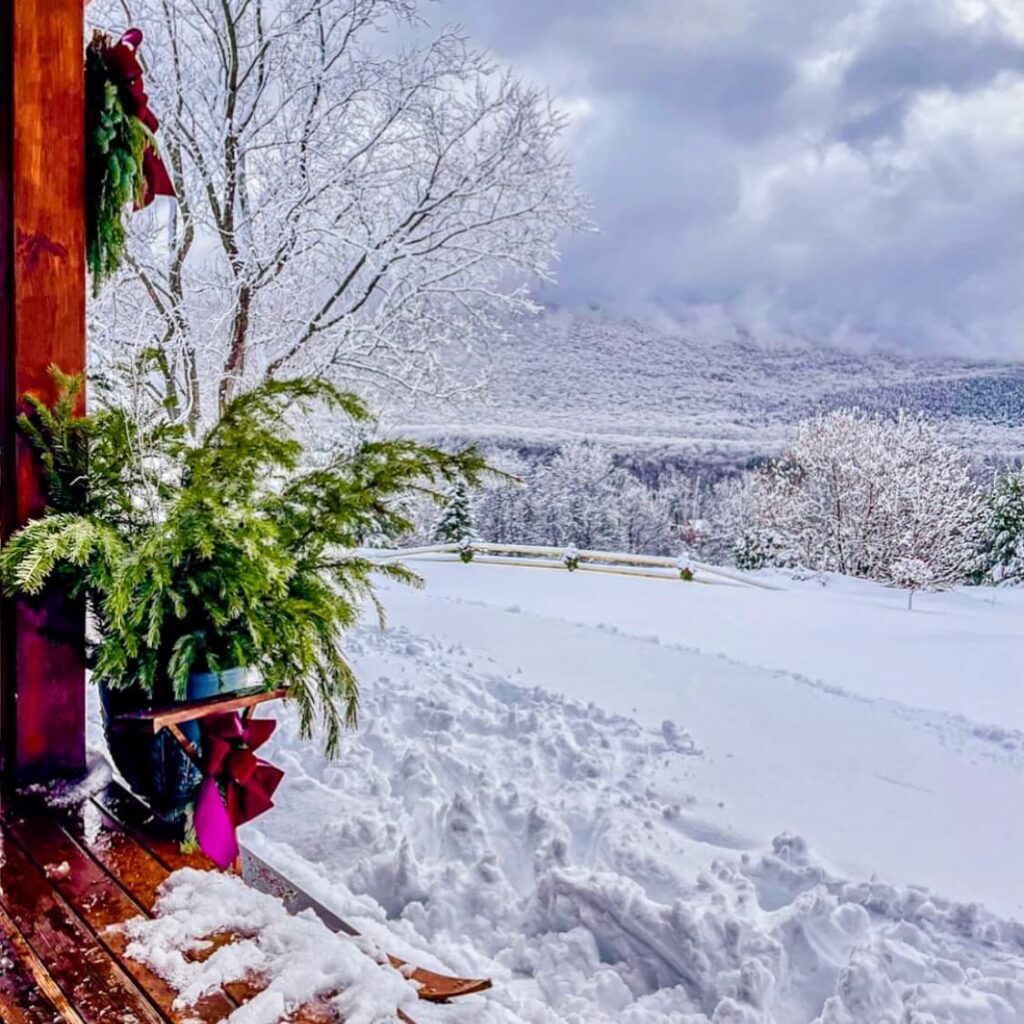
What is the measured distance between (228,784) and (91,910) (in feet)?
0.93

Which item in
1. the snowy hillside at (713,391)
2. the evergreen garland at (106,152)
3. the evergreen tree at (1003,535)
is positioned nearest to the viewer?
the evergreen garland at (106,152)

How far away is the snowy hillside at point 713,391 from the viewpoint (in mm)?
7910

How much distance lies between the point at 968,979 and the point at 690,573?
692cm

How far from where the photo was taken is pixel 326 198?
435 centimetres

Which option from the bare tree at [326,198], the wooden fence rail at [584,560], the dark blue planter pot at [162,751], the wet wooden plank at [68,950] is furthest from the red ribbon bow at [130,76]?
the wooden fence rail at [584,560]

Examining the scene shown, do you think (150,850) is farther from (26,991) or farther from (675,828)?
(675,828)

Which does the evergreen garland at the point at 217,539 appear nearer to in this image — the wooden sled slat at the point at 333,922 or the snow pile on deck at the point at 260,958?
the wooden sled slat at the point at 333,922

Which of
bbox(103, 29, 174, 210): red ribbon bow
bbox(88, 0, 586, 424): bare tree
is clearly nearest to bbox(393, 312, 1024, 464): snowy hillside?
bbox(88, 0, 586, 424): bare tree

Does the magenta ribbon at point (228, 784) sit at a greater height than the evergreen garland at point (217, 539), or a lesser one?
lesser

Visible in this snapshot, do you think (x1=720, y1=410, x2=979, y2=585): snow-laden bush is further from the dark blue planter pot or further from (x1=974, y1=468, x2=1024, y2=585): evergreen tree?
the dark blue planter pot

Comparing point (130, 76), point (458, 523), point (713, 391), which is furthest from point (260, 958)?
point (713, 391)

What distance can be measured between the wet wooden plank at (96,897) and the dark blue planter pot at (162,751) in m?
0.13

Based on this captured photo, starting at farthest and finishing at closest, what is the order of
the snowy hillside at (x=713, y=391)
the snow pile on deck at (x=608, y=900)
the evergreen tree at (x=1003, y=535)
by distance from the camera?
the snowy hillside at (x=713, y=391)
the evergreen tree at (x=1003, y=535)
the snow pile on deck at (x=608, y=900)

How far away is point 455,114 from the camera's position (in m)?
4.65
